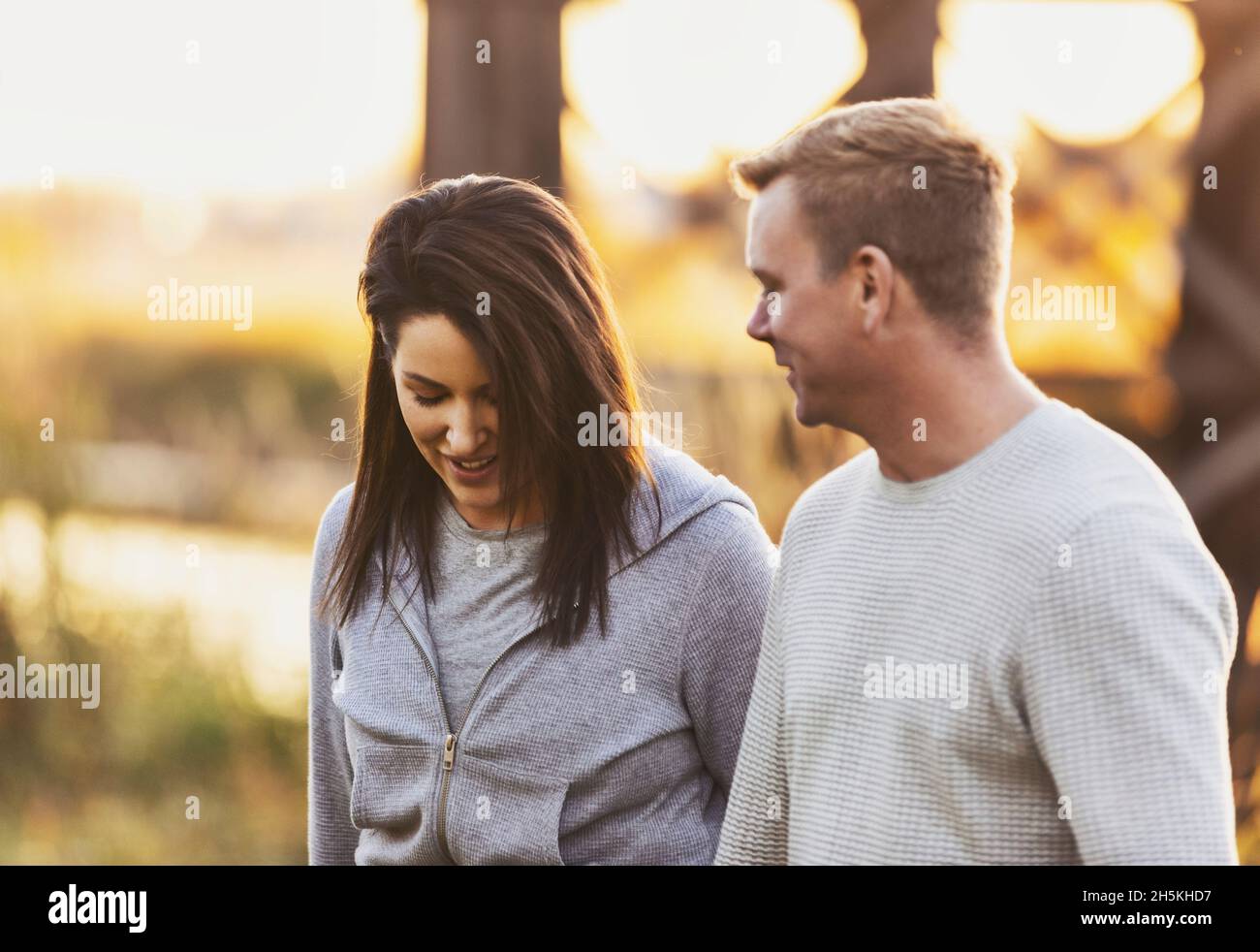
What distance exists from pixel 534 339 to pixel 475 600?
0.42 metres

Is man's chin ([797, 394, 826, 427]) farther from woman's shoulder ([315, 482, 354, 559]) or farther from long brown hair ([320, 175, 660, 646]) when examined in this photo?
woman's shoulder ([315, 482, 354, 559])

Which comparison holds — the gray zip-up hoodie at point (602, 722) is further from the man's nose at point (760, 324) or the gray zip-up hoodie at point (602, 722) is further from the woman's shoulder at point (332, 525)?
the man's nose at point (760, 324)

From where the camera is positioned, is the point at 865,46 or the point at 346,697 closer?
the point at 346,697

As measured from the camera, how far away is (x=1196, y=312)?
3.81 metres

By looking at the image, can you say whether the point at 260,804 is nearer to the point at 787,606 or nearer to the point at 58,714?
the point at 58,714

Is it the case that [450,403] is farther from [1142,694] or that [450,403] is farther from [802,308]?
[1142,694]

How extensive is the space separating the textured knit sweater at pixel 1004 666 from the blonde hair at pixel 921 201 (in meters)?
0.18

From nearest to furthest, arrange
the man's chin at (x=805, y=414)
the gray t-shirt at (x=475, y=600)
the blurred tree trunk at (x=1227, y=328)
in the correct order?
1. the man's chin at (x=805, y=414)
2. the gray t-shirt at (x=475, y=600)
3. the blurred tree trunk at (x=1227, y=328)

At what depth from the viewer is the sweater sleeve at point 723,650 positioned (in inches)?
85.5

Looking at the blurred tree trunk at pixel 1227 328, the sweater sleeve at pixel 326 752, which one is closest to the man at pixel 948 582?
the sweater sleeve at pixel 326 752

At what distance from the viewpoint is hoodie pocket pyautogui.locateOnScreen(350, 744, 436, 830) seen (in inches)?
85.3

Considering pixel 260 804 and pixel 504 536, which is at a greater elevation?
pixel 504 536

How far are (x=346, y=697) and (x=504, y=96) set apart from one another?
183cm

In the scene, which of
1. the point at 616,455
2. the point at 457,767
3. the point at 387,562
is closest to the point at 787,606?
the point at 616,455
